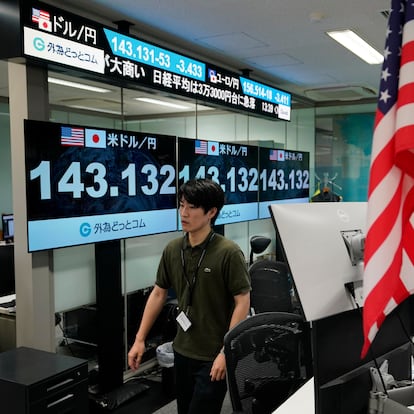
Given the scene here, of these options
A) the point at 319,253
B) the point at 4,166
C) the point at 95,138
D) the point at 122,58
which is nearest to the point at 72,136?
the point at 95,138

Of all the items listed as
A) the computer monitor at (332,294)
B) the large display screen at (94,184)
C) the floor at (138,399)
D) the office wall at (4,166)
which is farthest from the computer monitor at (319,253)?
the office wall at (4,166)

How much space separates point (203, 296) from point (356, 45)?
2.93 m

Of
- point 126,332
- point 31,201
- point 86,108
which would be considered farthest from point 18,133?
point 126,332

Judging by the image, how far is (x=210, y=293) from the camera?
228cm

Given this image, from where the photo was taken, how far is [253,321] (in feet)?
6.62

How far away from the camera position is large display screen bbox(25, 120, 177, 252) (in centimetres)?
283

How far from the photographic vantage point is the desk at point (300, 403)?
1.84 meters

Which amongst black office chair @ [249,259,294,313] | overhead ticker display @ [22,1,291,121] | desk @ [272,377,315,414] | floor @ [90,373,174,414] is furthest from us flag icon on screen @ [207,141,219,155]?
desk @ [272,377,315,414]

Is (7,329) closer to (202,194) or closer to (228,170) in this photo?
(202,194)

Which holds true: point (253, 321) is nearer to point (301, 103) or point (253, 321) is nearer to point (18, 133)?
point (18, 133)

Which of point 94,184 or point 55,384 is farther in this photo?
point 94,184

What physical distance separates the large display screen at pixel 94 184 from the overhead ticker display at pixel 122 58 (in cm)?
39

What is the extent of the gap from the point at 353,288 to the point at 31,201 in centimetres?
203

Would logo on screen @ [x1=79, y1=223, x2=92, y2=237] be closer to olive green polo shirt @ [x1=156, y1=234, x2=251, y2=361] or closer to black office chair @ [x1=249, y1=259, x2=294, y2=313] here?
olive green polo shirt @ [x1=156, y1=234, x2=251, y2=361]
